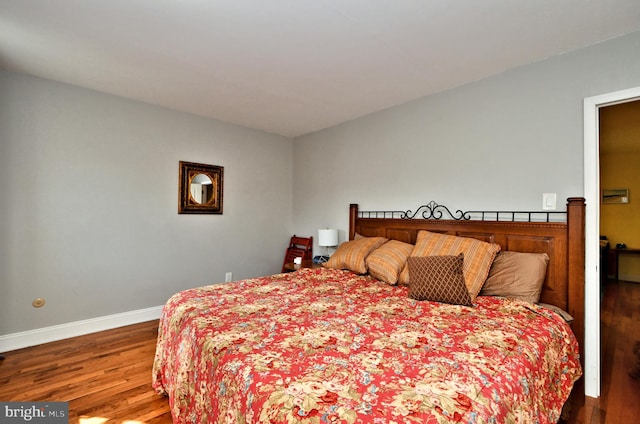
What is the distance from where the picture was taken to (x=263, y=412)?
973 mm

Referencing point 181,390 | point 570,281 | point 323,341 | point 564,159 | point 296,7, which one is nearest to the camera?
point 323,341

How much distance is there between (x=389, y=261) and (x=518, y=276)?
95cm

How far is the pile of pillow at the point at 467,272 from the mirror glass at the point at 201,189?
250cm

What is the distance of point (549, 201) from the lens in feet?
7.52

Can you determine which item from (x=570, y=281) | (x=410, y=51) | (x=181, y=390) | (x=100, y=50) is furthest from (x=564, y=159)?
(x=100, y=50)

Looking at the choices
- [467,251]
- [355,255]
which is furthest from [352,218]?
[467,251]

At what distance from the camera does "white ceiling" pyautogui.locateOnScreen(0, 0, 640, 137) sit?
1.80 m

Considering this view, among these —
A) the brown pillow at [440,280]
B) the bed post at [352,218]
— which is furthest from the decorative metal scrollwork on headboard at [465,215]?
the brown pillow at [440,280]

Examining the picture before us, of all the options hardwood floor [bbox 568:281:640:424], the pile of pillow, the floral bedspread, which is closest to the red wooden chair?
the pile of pillow

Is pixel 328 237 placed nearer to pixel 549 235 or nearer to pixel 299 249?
pixel 299 249

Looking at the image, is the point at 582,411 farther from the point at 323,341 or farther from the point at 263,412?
the point at 263,412

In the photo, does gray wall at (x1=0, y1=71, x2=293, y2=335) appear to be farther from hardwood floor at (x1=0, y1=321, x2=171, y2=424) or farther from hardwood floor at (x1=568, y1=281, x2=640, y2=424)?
hardwood floor at (x1=568, y1=281, x2=640, y2=424)

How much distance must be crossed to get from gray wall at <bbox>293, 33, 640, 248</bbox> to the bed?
272 mm

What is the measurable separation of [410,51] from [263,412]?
7.91ft
